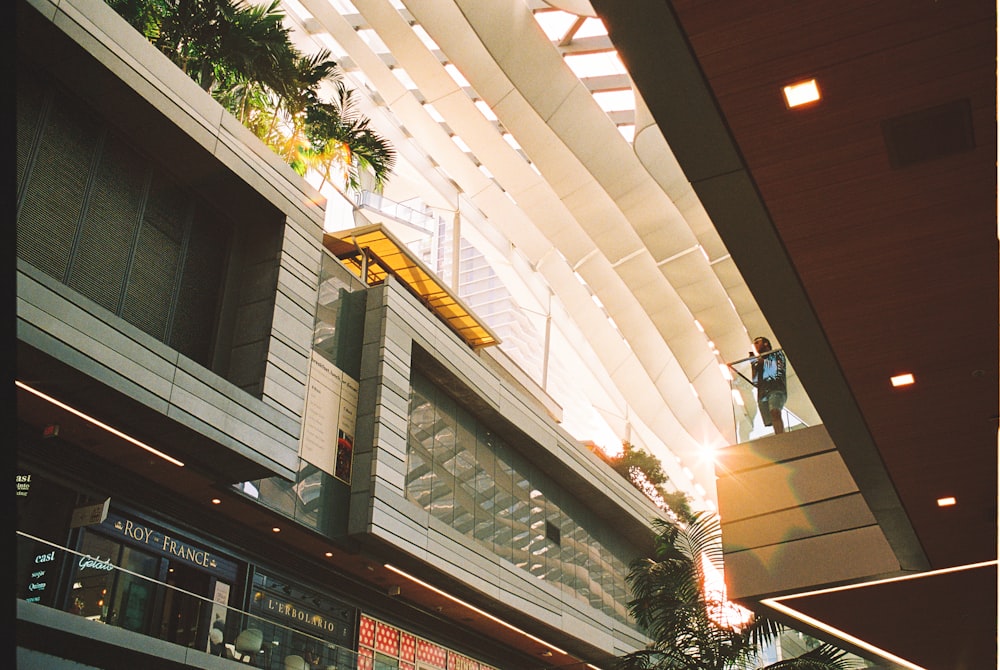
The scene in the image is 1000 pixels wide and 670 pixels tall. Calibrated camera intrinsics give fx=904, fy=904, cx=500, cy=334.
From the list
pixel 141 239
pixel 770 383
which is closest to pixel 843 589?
pixel 770 383

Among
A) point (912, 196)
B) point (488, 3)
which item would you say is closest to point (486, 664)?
point (488, 3)

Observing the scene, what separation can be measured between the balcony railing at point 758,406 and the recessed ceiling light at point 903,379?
377 centimetres

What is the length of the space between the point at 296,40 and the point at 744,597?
2381cm

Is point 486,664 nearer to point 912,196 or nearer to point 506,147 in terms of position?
point 506,147

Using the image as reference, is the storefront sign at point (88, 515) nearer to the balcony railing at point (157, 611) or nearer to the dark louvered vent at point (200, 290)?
the balcony railing at point (157, 611)

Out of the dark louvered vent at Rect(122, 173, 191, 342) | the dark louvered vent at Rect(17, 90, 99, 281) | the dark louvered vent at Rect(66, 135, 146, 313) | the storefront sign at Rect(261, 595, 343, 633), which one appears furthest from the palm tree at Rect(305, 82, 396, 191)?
the storefront sign at Rect(261, 595, 343, 633)

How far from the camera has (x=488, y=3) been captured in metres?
21.0

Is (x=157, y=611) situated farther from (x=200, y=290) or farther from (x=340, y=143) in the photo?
(x=340, y=143)

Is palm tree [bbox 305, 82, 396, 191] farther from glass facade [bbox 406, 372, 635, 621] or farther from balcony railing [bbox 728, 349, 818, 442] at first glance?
balcony railing [bbox 728, 349, 818, 442]

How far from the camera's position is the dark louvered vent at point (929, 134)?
197 inches

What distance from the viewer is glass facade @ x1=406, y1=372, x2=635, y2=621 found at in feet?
64.6

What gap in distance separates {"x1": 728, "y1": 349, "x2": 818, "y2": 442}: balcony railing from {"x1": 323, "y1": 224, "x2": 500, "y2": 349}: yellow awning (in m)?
9.80

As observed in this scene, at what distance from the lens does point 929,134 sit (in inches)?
203

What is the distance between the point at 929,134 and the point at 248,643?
462 inches
